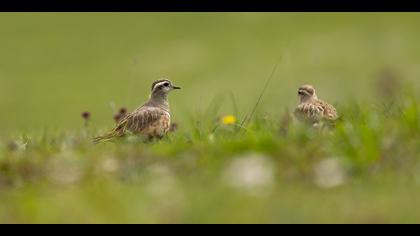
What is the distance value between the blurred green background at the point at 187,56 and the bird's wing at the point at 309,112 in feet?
45.4

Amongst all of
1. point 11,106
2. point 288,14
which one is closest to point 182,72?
point 11,106

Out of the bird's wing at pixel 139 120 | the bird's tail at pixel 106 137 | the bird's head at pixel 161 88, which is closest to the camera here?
the bird's tail at pixel 106 137

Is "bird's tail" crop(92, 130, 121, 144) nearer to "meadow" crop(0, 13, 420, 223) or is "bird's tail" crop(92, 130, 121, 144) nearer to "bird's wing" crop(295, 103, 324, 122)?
"meadow" crop(0, 13, 420, 223)

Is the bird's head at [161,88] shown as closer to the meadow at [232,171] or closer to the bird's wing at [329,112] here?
the meadow at [232,171]

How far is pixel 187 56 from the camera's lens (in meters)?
32.3

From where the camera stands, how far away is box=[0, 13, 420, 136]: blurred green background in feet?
94.6

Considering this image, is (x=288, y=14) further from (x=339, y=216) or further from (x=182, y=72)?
(x=339, y=216)

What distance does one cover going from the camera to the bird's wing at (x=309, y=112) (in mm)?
10398

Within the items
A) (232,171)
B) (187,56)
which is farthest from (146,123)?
(187,56)

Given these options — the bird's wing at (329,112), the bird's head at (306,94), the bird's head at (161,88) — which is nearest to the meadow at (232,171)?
the bird's wing at (329,112)

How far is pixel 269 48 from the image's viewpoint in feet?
108

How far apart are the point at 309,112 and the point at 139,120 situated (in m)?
1.80

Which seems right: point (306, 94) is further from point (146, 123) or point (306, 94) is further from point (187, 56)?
point (187, 56)

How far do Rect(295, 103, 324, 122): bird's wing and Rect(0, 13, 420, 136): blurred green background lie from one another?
1384cm
